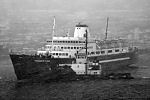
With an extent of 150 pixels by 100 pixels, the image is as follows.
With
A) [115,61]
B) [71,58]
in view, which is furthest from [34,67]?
[115,61]

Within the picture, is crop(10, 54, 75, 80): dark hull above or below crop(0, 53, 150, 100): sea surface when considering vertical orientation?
above

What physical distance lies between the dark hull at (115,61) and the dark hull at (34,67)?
20.5ft

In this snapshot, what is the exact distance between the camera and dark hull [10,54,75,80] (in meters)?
44.7

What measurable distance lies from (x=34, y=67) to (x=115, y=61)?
1506 cm

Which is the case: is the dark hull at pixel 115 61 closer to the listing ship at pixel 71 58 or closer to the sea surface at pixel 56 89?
the listing ship at pixel 71 58

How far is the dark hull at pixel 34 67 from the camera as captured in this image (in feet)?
147

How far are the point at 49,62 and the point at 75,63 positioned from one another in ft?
10.5

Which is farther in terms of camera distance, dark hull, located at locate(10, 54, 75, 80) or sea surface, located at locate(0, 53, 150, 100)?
dark hull, located at locate(10, 54, 75, 80)

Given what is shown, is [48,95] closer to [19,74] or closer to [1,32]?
[19,74]

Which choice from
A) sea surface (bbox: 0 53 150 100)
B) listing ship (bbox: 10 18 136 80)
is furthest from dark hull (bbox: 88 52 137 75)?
sea surface (bbox: 0 53 150 100)

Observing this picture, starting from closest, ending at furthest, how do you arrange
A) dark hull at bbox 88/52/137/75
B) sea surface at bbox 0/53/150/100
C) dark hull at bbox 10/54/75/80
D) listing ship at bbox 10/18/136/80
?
sea surface at bbox 0/53/150/100, dark hull at bbox 10/54/75/80, listing ship at bbox 10/18/136/80, dark hull at bbox 88/52/137/75

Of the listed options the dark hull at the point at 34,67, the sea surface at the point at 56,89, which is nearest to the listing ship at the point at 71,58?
the dark hull at the point at 34,67

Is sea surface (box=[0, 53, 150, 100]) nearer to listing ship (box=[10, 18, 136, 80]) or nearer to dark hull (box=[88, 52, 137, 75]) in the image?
listing ship (box=[10, 18, 136, 80])

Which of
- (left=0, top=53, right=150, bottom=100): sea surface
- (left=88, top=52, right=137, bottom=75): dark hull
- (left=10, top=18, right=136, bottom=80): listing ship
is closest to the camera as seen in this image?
(left=0, top=53, right=150, bottom=100): sea surface
